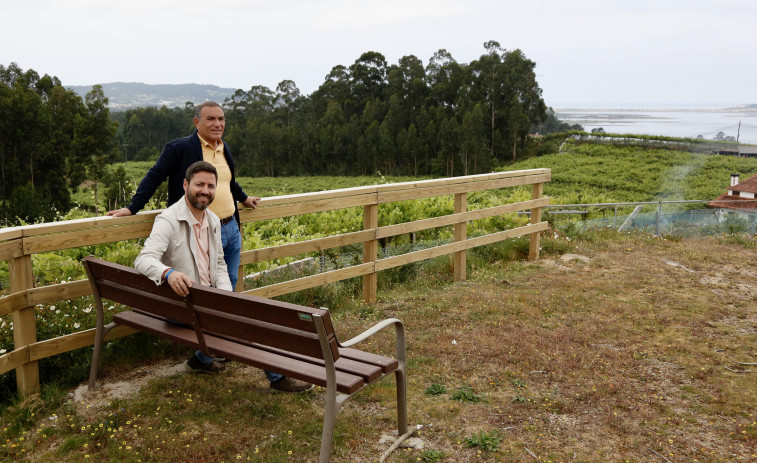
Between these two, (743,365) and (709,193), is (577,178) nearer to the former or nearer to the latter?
(709,193)

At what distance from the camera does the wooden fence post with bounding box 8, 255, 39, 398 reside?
136 inches

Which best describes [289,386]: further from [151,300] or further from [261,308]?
[261,308]

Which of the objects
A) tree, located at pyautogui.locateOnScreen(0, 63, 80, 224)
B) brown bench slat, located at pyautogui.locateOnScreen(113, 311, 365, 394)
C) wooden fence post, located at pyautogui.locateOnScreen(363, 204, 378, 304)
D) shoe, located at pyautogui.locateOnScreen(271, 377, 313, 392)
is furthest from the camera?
tree, located at pyautogui.locateOnScreen(0, 63, 80, 224)

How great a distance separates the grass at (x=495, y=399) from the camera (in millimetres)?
3252

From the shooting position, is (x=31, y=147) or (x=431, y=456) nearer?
(x=431, y=456)

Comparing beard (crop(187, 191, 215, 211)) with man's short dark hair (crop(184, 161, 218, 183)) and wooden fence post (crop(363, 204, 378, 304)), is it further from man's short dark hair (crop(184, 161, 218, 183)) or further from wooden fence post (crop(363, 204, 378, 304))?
wooden fence post (crop(363, 204, 378, 304))

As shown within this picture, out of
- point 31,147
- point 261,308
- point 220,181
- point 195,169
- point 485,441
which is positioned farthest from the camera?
point 31,147

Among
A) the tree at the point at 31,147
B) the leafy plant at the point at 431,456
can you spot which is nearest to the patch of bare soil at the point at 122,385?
the leafy plant at the point at 431,456

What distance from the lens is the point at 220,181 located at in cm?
408

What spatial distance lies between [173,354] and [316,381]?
6.29ft

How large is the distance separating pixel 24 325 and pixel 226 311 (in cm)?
139

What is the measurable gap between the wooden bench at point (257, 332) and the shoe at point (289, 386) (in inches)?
26.3

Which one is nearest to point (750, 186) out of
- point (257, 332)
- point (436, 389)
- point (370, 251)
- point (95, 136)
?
point (370, 251)

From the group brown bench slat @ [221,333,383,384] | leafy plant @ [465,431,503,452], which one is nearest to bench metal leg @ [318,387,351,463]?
brown bench slat @ [221,333,383,384]
